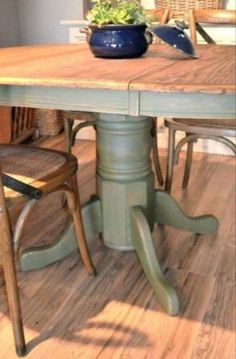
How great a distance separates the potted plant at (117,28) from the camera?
4.33ft

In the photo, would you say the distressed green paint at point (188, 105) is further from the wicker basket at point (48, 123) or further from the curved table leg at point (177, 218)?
the wicker basket at point (48, 123)

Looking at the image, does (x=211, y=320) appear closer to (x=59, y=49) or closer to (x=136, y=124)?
(x=136, y=124)

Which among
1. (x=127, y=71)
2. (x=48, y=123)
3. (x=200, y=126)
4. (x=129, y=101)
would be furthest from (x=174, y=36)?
(x=48, y=123)

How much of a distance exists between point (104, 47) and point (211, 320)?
932 millimetres

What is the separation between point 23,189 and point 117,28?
0.56 metres

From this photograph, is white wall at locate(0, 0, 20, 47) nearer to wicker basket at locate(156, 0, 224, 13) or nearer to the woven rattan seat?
wicker basket at locate(156, 0, 224, 13)

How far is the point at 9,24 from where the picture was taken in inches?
127

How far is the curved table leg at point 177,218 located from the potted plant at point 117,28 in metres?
0.64

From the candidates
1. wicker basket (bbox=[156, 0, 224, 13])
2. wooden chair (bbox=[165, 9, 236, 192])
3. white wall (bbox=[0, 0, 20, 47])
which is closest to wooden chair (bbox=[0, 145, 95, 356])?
wooden chair (bbox=[165, 9, 236, 192])

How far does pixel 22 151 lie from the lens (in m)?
1.47

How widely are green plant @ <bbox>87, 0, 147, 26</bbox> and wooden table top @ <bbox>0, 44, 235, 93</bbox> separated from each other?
0.12m

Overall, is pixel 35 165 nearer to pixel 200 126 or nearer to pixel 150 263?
pixel 150 263

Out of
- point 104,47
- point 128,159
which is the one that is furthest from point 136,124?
point 104,47

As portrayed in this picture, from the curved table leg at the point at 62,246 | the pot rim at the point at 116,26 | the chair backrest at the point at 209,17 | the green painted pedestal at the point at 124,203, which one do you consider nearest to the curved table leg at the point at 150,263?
the green painted pedestal at the point at 124,203
